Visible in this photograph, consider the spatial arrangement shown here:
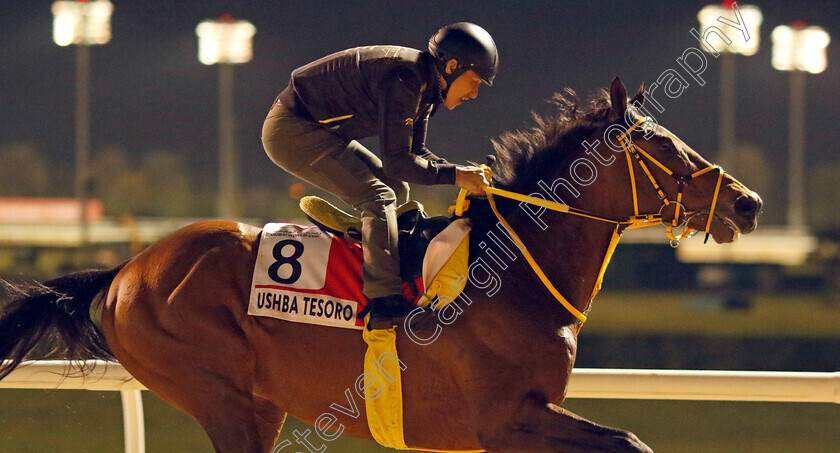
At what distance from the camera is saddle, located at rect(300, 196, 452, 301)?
10.1 feet

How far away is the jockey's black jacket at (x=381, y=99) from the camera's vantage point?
2.90 meters

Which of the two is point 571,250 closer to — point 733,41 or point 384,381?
point 384,381

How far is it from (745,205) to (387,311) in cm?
127

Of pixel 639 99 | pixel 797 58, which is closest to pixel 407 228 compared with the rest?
pixel 639 99

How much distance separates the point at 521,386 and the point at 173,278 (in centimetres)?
133

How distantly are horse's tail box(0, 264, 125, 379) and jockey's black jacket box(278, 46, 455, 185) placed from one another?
110cm

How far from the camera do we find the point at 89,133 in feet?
98.8

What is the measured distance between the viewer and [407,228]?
3217 millimetres

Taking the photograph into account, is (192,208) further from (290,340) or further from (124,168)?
(290,340)

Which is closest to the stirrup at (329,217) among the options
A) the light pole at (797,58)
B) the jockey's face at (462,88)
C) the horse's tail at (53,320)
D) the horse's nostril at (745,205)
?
the jockey's face at (462,88)

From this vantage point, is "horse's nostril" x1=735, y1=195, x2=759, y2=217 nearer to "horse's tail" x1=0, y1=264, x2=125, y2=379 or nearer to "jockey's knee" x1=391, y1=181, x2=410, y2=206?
"jockey's knee" x1=391, y1=181, x2=410, y2=206

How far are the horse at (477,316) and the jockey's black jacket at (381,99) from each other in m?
0.33

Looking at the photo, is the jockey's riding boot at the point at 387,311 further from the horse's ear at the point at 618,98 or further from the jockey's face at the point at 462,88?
the horse's ear at the point at 618,98

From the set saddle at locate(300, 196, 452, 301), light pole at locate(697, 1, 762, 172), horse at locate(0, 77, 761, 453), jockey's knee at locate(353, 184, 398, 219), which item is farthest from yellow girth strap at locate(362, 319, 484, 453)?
light pole at locate(697, 1, 762, 172)
